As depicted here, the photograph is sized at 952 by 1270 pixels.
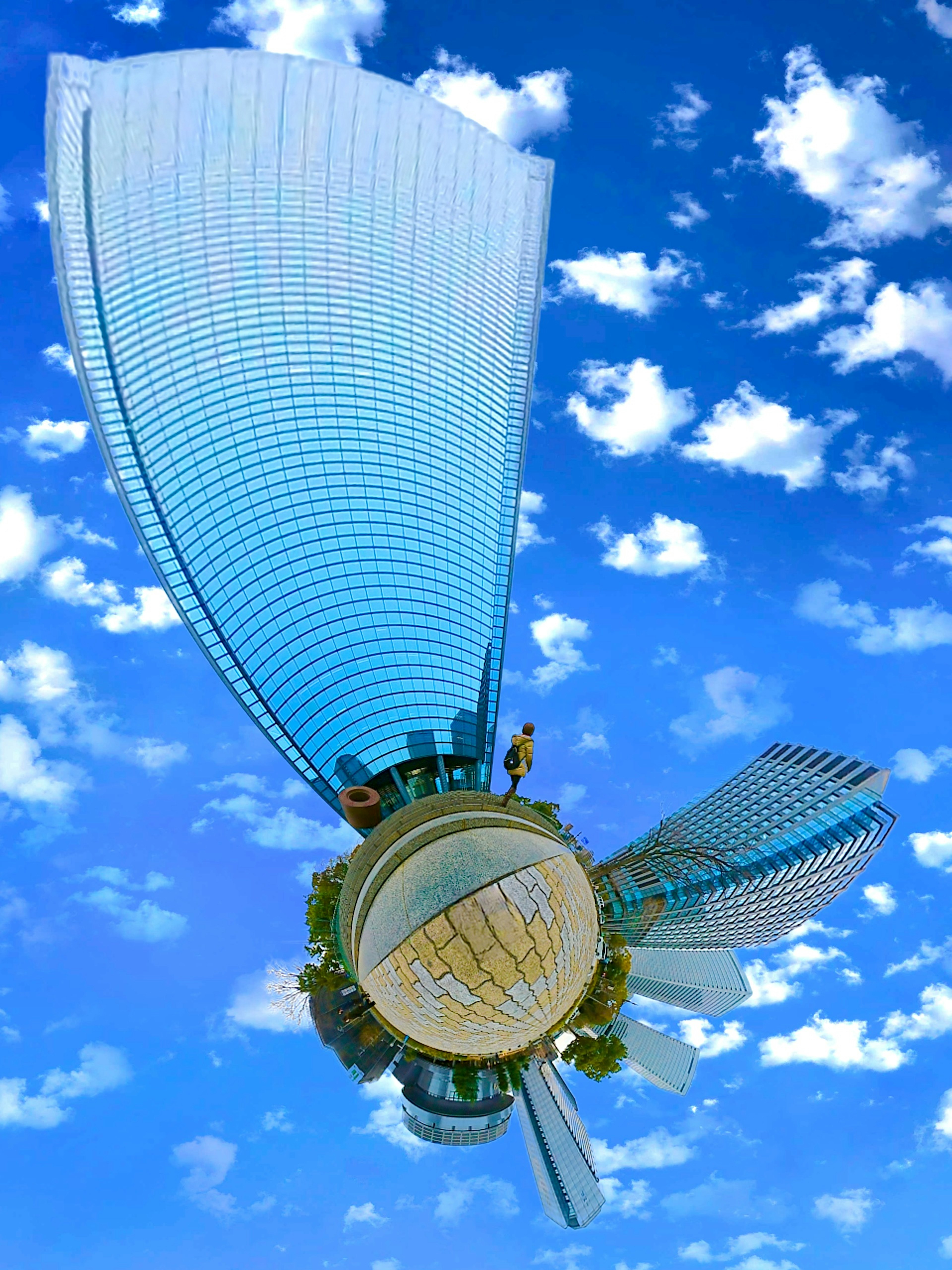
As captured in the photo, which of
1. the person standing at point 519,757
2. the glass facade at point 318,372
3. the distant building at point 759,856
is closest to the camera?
the person standing at point 519,757

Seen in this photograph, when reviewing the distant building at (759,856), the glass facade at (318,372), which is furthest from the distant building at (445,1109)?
the glass facade at (318,372)

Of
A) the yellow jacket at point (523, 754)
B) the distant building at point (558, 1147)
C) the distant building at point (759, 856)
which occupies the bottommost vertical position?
the distant building at point (558, 1147)

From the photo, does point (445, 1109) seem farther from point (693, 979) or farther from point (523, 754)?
point (693, 979)

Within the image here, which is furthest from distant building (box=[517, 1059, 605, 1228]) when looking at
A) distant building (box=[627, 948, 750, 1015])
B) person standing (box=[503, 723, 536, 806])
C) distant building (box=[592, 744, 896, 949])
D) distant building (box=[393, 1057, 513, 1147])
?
distant building (box=[627, 948, 750, 1015])

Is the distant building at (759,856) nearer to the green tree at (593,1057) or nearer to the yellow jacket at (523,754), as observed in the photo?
the green tree at (593,1057)

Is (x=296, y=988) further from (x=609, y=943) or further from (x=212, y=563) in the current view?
(x=212, y=563)

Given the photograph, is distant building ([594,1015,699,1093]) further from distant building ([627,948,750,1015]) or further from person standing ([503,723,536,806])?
person standing ([503,723,536,806])
